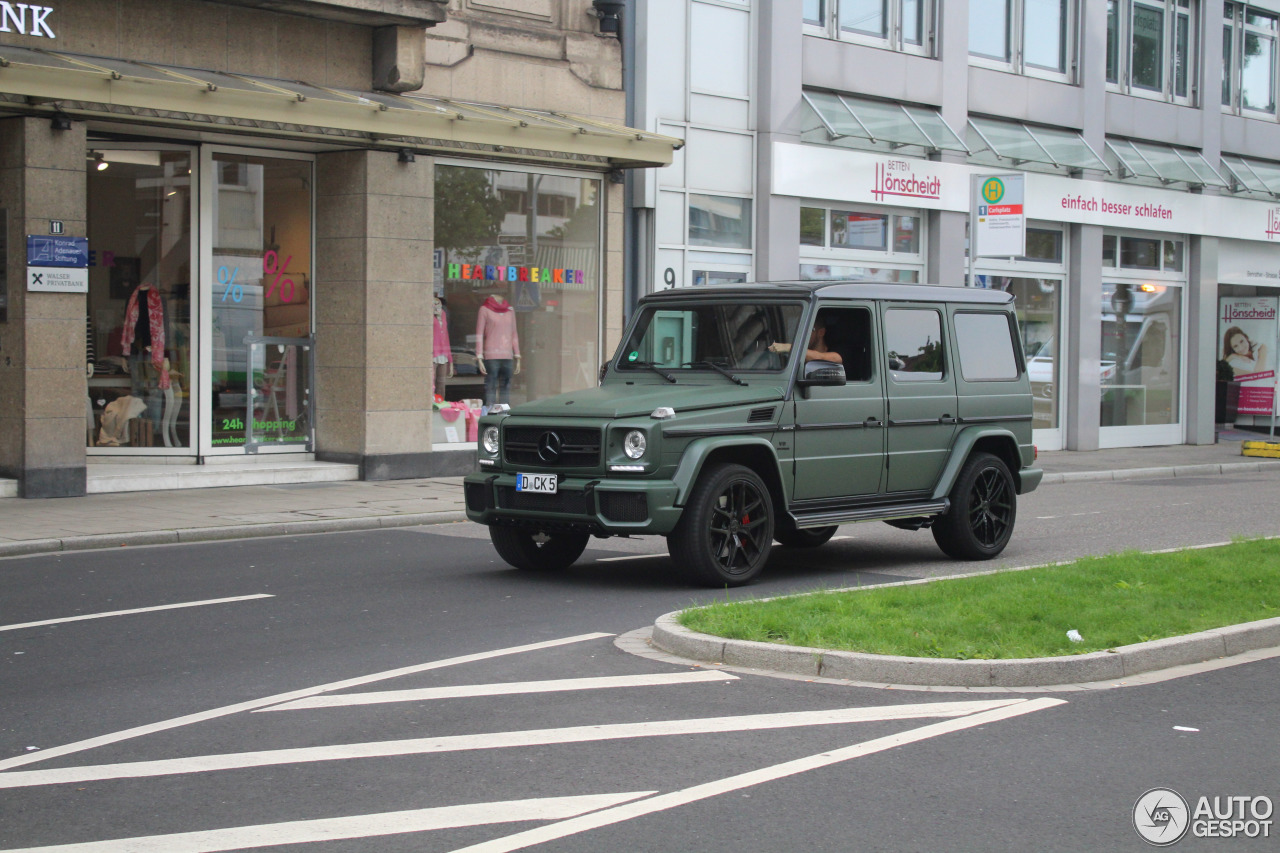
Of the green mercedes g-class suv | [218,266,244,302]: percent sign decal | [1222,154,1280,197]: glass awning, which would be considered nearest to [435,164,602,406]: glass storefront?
[218,266,244,302]: percent sign decal

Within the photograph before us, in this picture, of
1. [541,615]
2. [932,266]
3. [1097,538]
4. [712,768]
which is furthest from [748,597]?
[932,266]

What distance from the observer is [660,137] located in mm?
19500

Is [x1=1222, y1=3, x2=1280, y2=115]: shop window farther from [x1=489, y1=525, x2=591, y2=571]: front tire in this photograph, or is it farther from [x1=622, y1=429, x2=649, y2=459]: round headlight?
[x1=622, y1=429, x2=649, y2=459]: round headlight

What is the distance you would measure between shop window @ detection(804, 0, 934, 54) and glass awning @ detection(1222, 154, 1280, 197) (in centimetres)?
890

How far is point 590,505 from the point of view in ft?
31.0

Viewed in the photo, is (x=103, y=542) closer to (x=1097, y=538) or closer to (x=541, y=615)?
(x=541, y=615)

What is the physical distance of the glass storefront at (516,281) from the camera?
1911 centimetres

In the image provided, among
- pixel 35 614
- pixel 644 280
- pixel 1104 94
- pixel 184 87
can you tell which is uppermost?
pixel 1104 94

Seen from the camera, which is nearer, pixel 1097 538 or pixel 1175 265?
pixel 1097 538

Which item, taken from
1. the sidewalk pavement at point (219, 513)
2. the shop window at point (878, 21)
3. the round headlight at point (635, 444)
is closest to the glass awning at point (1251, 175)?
the shop window at point (878, 21)

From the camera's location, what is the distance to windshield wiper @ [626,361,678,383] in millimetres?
10573

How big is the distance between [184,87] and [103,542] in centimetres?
541

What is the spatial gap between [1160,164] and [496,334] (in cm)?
1501

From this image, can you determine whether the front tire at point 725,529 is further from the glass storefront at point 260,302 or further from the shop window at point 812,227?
the shop window at point 812,227
